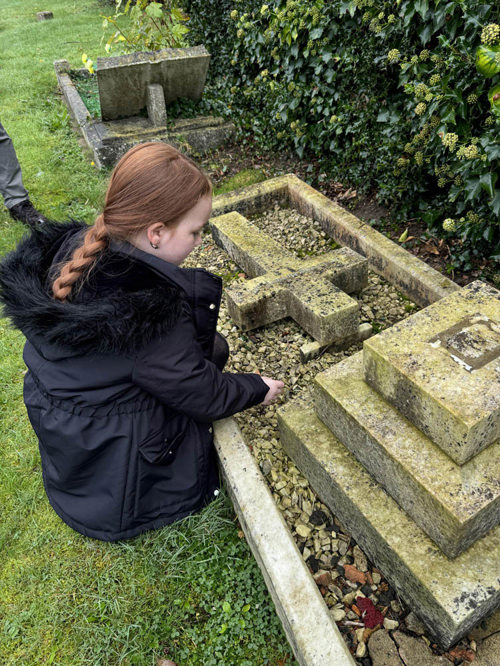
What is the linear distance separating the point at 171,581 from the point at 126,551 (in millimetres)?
239

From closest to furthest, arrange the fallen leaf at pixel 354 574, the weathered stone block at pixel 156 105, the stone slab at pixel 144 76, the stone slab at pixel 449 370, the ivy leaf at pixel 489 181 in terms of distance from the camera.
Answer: the stone slab at pixel 449 370 → the fallen leaf at pixel 354 574 → the ivy leaf at pixel 489 181 → the stone slab at pixel 144 76 → the weathered stone block at pixel 156 105

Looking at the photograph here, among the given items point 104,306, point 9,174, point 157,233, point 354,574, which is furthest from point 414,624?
point 9,174

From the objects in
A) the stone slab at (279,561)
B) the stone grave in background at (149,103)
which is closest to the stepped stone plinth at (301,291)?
the stone slab at (279,561)

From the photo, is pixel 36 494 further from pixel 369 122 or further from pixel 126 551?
pixel 369 122

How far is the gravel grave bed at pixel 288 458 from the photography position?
170 cm

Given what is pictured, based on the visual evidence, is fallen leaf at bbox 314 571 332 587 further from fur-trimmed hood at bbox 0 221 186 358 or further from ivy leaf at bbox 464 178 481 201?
ivy leaf at bbox 464 178 481 201

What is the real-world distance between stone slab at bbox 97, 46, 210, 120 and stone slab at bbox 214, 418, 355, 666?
148 inches

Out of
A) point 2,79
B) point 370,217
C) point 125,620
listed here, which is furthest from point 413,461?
point 2,79

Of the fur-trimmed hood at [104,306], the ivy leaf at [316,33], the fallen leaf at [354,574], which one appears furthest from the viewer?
the ivy leaf at [316,33]

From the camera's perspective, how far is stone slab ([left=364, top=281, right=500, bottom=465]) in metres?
1.40

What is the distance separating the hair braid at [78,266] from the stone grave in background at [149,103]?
3.40 metres

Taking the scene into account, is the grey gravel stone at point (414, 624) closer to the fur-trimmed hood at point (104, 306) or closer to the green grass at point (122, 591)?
the green grass at point (122, 591)

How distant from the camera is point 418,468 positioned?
151cm

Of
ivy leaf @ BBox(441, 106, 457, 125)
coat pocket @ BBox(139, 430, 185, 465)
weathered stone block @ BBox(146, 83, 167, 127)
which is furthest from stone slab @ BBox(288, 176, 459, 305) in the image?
weathered stone block @ BBox(146, 83, 167, 127)
